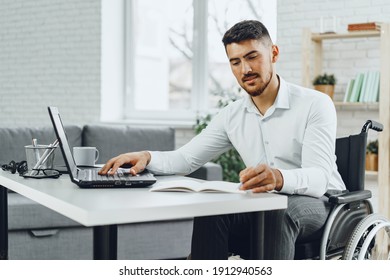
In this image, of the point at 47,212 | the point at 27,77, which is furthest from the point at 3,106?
the point at 47,212

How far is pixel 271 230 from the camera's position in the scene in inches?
61.3

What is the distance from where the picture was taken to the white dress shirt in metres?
1.76

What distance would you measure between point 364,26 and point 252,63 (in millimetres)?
2044

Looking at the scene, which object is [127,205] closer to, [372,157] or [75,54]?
[372,157]

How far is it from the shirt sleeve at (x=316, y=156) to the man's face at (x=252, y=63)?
7.5 inches

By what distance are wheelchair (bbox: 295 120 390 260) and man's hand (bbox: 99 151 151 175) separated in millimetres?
538

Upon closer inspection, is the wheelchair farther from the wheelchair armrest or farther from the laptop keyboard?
the laptop keyboard

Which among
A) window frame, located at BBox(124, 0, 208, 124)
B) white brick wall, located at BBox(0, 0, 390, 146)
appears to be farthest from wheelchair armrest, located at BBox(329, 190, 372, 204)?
window frame, located at BBox(124, 0, 208, 124)

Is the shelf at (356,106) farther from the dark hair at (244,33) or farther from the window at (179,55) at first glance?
the dark hair at (244,33)

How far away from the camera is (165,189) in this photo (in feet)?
4.62

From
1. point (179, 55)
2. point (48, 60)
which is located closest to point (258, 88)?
point (179, 55)

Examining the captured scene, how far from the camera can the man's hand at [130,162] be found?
1688 mm

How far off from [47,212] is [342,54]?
2301 mm
